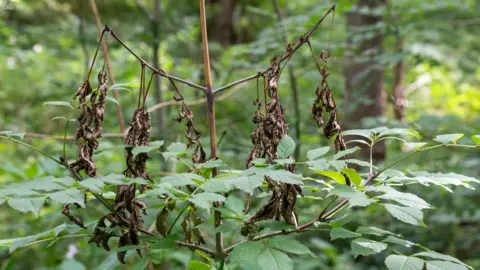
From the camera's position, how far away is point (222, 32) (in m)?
5.42

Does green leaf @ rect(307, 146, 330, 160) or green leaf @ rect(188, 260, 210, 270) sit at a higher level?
green leaf @ rect(307, 146, 330, 160)

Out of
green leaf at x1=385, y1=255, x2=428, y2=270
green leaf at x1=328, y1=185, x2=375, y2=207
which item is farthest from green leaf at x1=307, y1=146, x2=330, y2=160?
green leaf at x1=385, y1=255, x2=428, y2=270

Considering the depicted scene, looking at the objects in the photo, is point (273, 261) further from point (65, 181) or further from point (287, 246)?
point (65, 181)

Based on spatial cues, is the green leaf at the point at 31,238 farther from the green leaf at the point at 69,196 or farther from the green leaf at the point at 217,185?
the green leaf at the point at 217,185

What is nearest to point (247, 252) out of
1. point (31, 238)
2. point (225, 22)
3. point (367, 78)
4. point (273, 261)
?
point (273, 261)

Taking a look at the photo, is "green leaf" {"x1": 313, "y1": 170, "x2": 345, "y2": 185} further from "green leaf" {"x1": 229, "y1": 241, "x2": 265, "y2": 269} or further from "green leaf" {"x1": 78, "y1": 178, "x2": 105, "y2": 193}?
"green leaf" {"x1": 78, "y1": 178, "x2": 105, "y2": 193}

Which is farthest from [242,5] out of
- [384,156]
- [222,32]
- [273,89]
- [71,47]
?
[273,89]

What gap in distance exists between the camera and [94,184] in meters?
0.88

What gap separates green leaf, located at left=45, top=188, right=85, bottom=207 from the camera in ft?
2.76

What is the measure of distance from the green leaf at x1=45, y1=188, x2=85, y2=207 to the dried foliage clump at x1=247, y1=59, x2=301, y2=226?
0.38m

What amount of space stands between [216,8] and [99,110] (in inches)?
161

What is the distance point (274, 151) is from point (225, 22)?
14.7 feet

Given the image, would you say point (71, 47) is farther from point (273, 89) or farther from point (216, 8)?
point (273, 89)

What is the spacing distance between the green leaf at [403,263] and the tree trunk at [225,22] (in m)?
4.55
